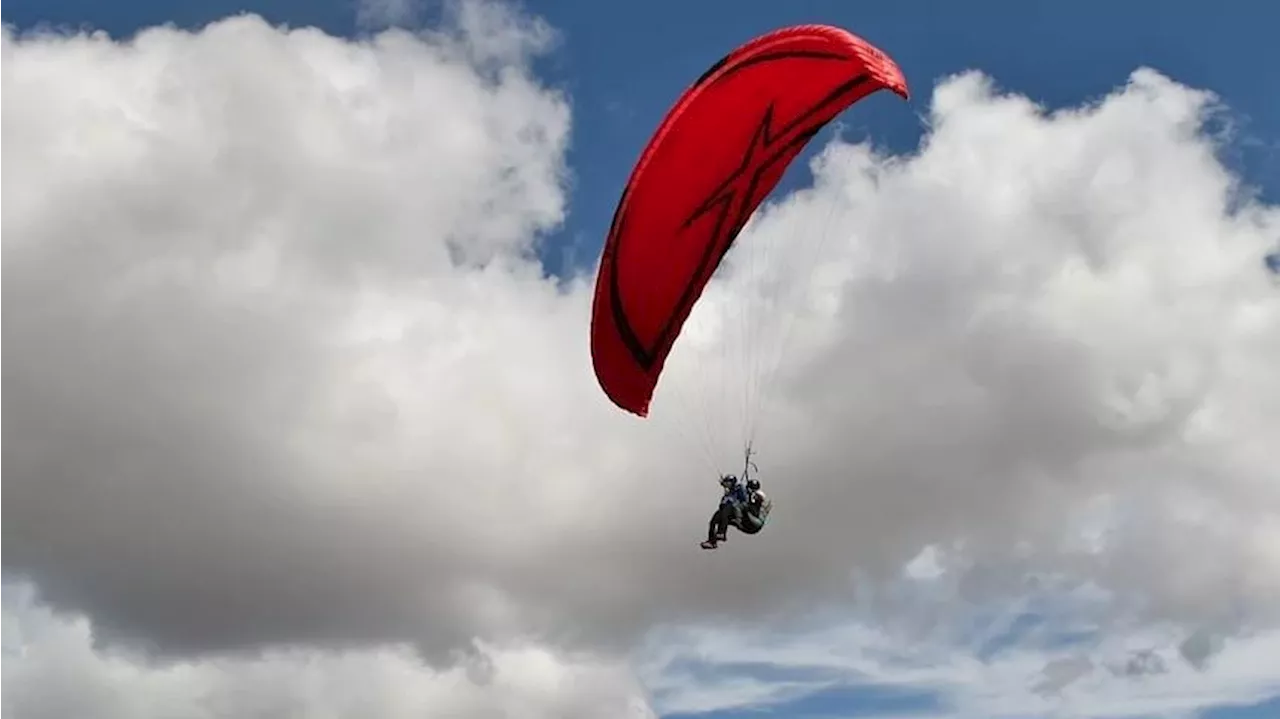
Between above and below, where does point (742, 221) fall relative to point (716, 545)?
above

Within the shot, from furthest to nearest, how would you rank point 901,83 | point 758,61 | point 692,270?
point 692,270
point 758,61
point 901,83

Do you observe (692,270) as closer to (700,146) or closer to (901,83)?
(700,146)

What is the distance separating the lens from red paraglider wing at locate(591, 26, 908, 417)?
32.6m

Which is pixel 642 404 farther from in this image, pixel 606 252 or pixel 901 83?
pixel 901 83

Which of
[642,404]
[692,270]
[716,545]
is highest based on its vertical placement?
[692,270]

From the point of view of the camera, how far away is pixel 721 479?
111 ft

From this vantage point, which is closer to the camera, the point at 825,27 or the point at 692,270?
the point at 825,27

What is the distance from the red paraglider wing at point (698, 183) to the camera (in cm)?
3262

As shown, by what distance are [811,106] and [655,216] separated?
4.01 m

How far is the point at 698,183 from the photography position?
33719 mm

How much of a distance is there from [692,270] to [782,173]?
9.61 ft

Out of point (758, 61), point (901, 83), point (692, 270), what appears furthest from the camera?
point (692, 270)

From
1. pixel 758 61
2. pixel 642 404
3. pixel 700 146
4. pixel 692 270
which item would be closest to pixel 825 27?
pixel 758 61

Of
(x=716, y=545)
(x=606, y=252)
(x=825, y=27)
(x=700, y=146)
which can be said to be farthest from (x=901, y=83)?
(x=716, y=545)
